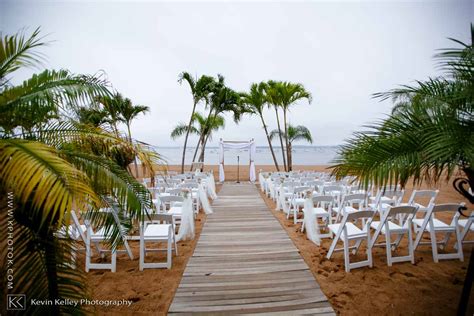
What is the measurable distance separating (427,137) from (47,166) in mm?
3061

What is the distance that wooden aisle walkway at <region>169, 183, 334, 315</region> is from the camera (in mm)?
2643

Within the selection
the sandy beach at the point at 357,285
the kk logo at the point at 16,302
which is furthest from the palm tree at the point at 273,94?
the kk logo at the point at 16,302

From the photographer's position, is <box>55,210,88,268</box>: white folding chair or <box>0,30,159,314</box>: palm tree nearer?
<box>0,30,159,314</box>: palm tree

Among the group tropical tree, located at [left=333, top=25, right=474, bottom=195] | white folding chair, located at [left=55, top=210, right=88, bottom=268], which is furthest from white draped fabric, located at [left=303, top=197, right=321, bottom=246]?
white folding chair, located at [left=55, top=210, right=88, bottom=268]

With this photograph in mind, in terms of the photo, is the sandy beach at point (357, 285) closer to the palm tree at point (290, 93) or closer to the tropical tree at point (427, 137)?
the tropical tree at point (427, 137)

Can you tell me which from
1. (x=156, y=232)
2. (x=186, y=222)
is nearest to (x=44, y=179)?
(x=156, y=232)

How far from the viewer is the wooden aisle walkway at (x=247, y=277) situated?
264 centimetres

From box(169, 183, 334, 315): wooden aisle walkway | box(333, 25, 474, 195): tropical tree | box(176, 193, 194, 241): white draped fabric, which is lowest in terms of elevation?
box(169, 183, 334, 315): wooden aisle walkway

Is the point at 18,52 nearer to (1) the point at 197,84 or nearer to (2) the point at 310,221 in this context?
(2) the point at 310,221

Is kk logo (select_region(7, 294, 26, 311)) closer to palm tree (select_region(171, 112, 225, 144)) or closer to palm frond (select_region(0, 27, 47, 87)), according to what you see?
palm frond (select_region(0, 27, 47, 87))

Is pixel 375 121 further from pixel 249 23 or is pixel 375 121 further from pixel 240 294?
pixel 249 23

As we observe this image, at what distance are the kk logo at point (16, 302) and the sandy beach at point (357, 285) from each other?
1.14 m

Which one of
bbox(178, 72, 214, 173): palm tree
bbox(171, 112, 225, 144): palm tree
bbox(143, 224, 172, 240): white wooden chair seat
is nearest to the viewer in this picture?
bbox(143, 224, 172, 240): white wooden chair seat

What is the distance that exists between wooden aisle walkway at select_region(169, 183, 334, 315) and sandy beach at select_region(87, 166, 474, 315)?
193 millimetres
